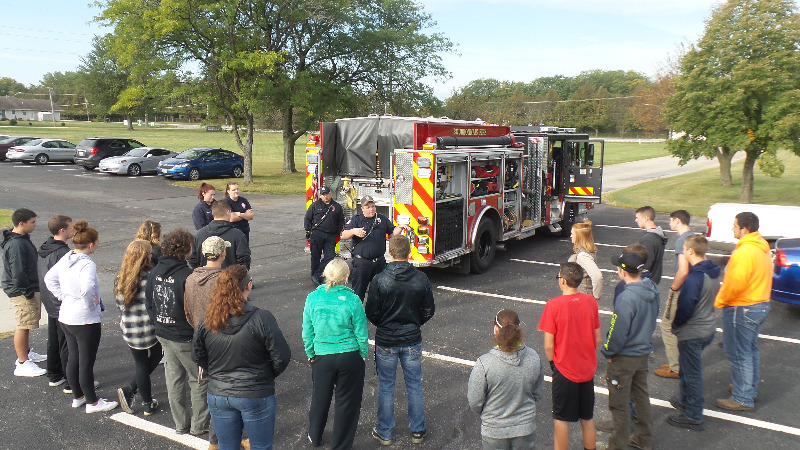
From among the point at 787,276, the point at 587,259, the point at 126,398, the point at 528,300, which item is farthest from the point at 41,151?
the point at 787,276

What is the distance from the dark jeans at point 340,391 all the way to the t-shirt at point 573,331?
4.93 ft

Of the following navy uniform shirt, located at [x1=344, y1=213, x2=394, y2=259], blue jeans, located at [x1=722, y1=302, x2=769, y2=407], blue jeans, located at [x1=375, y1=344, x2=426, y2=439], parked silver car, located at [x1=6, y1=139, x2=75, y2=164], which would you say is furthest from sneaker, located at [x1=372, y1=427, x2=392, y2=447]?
parked silver car, located at [x1=6, y1=139, x2=75, y2=164]

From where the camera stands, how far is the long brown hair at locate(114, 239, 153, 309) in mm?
5012

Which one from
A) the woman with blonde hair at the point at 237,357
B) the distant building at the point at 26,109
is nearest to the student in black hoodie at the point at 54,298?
the woman with blonde hair at the point at 237,357

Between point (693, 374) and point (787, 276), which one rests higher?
point (787, 276)

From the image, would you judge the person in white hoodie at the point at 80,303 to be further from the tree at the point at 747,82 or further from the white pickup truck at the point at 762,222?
the tree at the point at 747,82

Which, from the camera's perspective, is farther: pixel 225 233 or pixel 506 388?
pixel 225 233

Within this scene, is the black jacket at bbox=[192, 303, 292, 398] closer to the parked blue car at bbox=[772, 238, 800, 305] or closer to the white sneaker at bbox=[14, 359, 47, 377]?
→ the white sneaker at bbox=[14, 359, 47, 377]

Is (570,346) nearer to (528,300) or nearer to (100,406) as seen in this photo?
(100,406)

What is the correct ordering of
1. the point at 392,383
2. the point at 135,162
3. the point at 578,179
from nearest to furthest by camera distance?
1. the point at 392,383
2. the point at 578,179
3. the point at 135,162

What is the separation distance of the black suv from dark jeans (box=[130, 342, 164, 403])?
28.5 meters

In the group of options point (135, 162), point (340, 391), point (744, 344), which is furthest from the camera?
point (135, 162)

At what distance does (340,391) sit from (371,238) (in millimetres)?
3535

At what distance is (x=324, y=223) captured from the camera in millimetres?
9141
